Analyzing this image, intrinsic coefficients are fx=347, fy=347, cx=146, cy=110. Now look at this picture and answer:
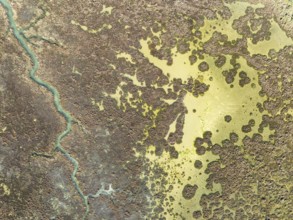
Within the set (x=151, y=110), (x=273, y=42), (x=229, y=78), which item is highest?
(x=273, y=42)

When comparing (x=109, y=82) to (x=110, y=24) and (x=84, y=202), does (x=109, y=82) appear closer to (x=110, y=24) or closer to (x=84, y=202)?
(x=110, y=24)

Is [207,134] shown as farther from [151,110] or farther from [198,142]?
[151,110]

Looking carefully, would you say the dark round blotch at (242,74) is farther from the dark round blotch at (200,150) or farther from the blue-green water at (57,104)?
the blue-green water at (57,104)

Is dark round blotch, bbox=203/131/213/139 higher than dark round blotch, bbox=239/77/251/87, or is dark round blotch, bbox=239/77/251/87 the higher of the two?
dark round blotch, bbox=239/77/251/87

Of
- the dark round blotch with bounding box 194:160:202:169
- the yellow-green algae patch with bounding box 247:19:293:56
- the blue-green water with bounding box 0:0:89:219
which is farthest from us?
the yellow-green algae patch with bounding box 247:19:293:56

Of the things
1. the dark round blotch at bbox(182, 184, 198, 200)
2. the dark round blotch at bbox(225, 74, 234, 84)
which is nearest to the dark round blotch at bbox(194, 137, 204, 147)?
the dark round blotch at bbox(182, 184, 198, 200)

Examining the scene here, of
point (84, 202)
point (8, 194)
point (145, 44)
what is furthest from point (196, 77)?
point (8, 194)

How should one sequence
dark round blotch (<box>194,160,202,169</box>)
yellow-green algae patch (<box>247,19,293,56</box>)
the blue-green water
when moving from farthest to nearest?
1. yellow-green algae patch (<box>247,19,293,56</box>)
2. dark round blotch (<box>194,160,202,169</box>)
3. the blue-green water

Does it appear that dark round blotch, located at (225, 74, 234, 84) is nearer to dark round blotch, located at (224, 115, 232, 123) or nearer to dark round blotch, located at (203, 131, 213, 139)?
dark round blotch, located at (224, 115, 232, 123)

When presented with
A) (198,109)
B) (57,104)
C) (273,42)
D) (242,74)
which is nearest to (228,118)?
(198,109)
